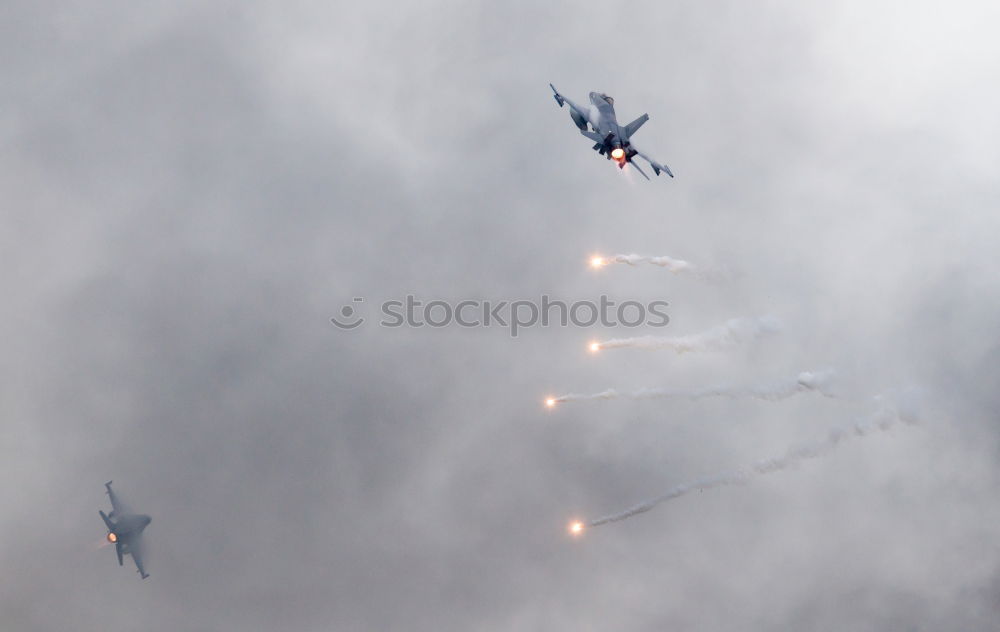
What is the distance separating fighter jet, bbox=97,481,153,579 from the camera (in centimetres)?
14750

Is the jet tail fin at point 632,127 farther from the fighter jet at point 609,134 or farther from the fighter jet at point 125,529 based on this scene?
the fighter jet at point 125,529

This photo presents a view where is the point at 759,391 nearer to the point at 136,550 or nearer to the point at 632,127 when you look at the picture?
the point at 632,127

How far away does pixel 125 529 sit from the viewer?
494 feet

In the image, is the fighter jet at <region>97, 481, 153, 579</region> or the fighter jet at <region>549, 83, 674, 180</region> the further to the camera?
the fighter jet at <region>97, 481, 153, 579</region>

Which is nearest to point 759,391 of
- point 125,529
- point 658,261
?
point 658,261

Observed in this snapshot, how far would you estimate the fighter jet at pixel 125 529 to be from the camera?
148m

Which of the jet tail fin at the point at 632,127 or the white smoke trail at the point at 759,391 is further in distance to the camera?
the white smoke trail at the point at 759,391

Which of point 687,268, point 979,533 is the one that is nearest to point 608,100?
point 687,268

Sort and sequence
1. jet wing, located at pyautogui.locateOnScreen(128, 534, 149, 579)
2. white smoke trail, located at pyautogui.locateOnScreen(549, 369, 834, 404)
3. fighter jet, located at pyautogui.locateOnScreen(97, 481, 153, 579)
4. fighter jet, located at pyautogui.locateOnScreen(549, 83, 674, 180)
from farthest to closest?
1. jet wing, located at pyautogui.locateOnScreen(128, 534, 149, 579)
2. fighter jet, located at pyautogui.locateOnScreen(97, 481, 153, 579)
3. white smoke trail, located at pyautogui.locateOnScreen(549, 369, 834, 404)
4. fighter jet, located at pyautogui.locateOnScreen(549, 83, 674, 180)

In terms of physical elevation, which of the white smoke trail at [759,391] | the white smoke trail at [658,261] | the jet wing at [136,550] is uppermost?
the white smoke trail at [658,261]

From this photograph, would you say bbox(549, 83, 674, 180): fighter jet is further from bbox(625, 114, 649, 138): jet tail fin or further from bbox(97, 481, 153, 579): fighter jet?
bbox(97, 481, 153, 579): fighter jet

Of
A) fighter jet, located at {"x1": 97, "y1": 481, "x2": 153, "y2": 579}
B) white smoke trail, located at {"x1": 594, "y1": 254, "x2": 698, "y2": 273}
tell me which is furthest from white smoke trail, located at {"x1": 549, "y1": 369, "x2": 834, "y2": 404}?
fighter jet, located at {"x1": 97, "y1": 481, "x2": 153, "y2": 579}

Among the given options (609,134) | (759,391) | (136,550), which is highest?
(609,134)

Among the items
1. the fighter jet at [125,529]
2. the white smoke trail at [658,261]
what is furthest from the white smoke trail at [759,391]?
the fighter jet at [125,529]
